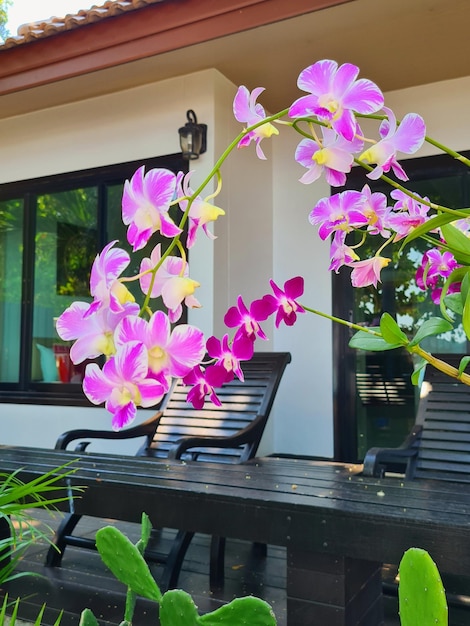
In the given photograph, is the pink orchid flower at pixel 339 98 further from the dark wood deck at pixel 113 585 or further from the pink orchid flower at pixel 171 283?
the dark wood deck at pixel 113 585

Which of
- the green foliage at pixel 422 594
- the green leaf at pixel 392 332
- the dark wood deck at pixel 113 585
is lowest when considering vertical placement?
the dark wood deck at pixel 113 585

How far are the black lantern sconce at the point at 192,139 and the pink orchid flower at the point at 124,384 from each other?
13.4 ft

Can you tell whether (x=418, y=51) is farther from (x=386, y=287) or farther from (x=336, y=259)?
(x=336, y=259)

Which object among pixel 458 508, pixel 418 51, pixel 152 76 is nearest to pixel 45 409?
pixel 152 76

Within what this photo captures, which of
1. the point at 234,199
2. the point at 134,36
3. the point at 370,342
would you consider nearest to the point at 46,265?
the point at 234,199

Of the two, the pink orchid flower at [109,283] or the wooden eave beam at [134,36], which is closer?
the pink orchid flower at [109,283]

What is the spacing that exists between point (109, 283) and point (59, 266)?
514cm

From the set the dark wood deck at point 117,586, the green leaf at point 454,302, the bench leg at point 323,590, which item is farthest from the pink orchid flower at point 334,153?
the dark wood deck at point 117,586

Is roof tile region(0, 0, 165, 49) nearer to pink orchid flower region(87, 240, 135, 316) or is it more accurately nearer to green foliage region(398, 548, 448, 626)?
pink orchid flower region(87, 240, 135, 316)

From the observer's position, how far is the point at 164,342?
0.56 meters

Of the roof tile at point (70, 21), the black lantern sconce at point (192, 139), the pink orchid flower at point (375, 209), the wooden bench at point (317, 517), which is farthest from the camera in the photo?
the black lantern sconce at point (192, 139)

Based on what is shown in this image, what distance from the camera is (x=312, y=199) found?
16.8 feet

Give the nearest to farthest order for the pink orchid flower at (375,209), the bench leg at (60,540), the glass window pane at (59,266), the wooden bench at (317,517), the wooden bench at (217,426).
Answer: the pink orchid flower at (375,209)
the wooden bench at (317,517)
the bench leg at (60,540)
the wooden bench at (217,426)
the glass window pane at (59,266)

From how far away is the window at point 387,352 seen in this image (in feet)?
15.1
